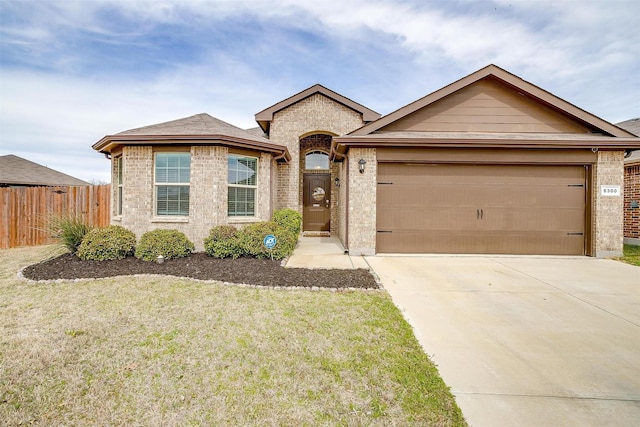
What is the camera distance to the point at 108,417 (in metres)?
1.93

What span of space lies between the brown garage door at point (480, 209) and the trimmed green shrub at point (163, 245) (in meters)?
4.90

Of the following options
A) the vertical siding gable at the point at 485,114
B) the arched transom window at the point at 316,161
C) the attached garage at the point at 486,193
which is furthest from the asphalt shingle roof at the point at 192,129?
the vertical siding gable at the point at 485,114

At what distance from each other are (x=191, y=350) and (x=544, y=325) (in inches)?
160

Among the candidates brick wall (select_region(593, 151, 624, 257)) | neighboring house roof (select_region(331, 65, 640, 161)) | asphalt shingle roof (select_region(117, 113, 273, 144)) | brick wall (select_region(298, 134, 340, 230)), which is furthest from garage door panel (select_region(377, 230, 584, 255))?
asphalt shingle roof (select_region(117, 113, 273, 144))

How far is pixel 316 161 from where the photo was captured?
11.6 meters

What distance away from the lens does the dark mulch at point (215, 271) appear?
16.5 ft

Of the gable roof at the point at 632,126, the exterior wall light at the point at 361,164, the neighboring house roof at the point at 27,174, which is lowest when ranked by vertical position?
the exterior wall light at the point at 361,164

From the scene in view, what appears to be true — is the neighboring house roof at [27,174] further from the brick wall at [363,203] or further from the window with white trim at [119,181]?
the brick wall at [363,203]

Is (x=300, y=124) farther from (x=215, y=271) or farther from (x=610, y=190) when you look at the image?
(x=610, y=190)

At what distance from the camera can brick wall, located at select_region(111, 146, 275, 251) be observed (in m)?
7.21

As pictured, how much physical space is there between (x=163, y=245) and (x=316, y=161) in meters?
6.86

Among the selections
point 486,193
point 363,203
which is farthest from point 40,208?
point 486,193

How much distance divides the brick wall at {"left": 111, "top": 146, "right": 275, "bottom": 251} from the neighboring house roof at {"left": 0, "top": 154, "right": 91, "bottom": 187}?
30.6 ft

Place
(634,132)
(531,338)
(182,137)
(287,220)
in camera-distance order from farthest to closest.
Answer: (634,132) → (287,220) → (182,137) → (531,338)
